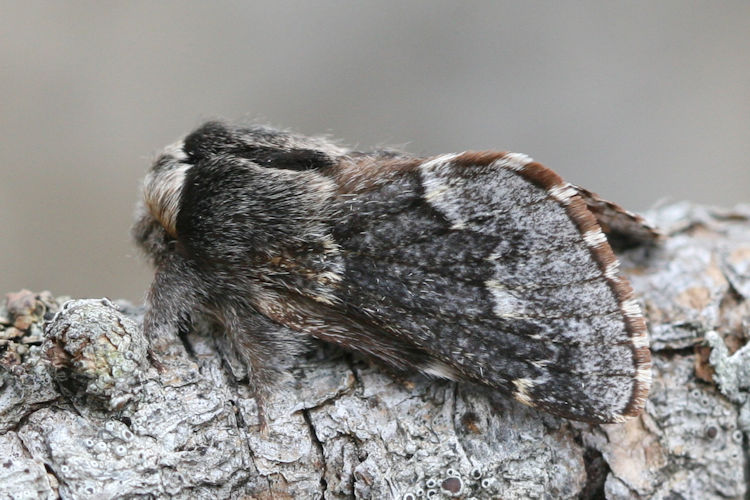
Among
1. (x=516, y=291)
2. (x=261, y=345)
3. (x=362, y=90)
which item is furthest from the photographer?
(x=362, y=90)

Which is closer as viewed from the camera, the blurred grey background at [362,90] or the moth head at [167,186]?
the moth head at [167,186]

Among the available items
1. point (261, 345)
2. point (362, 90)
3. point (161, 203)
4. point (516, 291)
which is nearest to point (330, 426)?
point (261, 345)

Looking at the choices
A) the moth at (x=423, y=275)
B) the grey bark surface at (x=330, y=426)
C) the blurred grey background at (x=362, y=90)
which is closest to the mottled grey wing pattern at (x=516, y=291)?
the moth at (x=423, y=275)


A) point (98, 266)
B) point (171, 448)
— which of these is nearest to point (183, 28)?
point (98, 266)

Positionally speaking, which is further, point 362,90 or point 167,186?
point 362,90

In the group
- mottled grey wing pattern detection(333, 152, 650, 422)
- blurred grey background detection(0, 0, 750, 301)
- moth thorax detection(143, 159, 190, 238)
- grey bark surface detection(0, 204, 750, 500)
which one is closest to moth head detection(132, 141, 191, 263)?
moth thorax detection(143, 159, 190, 238)

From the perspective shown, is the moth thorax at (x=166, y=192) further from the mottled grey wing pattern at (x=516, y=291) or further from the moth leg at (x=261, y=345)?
the mottled grey wing pattern at (x=516, y=291)

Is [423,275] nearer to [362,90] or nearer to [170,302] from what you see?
[170,302]
